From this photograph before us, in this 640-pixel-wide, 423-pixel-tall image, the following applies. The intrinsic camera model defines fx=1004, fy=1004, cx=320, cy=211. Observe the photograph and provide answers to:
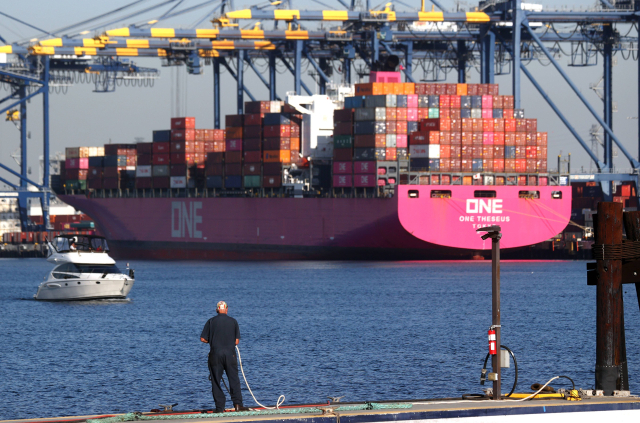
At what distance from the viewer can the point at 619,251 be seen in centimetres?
1516

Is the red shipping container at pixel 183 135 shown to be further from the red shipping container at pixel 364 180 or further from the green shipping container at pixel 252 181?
the red shipping container at pixel 364 180

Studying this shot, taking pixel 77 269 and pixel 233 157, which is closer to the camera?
pixel 77 269

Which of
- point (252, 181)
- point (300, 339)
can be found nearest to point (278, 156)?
point (252, 181)

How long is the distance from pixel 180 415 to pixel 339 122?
2191 inches

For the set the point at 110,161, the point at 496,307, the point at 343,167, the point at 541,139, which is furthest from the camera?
the point at 110,161

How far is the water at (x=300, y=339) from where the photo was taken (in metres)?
22.5

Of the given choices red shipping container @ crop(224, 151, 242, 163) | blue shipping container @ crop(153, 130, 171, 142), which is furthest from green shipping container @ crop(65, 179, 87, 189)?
red shipping container @ crop(224, 151, 242, 163)

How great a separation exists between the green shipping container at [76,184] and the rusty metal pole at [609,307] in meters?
76.5

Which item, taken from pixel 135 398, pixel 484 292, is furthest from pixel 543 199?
pixel 135 398

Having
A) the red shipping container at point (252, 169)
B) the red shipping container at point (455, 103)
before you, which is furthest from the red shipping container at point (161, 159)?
the red shipping container at point (455, 103)

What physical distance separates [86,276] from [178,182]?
3810 cm

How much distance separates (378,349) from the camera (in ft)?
95.6

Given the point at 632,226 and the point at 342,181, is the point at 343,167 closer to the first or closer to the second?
the point at 342,181

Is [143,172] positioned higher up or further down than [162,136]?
further down
